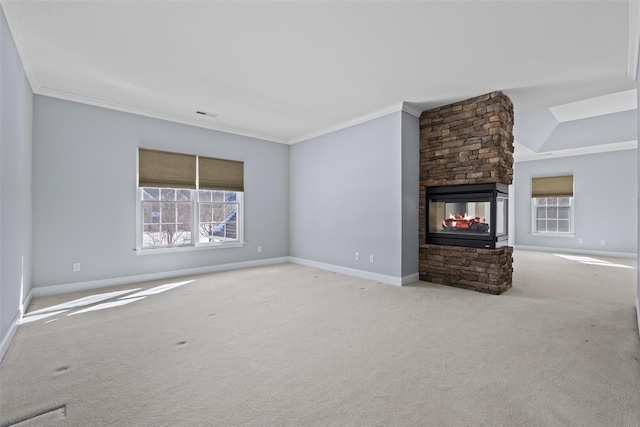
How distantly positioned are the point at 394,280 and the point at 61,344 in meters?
3.87

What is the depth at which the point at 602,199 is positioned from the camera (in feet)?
25.0

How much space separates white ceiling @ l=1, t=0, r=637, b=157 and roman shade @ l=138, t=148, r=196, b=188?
0.66 meters

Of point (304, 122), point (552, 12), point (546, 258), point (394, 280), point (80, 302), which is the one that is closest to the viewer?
point (552, 12)

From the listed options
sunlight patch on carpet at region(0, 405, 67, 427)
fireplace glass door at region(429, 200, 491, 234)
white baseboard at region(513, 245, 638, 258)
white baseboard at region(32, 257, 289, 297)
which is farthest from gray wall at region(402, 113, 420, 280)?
white baseboard at region(513, 245, 638, 258)

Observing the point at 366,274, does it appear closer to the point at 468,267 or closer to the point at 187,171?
the point at 468,267

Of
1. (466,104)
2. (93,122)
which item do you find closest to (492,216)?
(466,104)

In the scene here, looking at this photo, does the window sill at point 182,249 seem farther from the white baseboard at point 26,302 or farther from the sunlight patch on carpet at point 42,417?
the sunlight patch on carpet at point 42,417

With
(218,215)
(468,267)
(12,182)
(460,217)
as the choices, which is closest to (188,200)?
(218,215)

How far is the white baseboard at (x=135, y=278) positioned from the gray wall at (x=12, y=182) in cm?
40

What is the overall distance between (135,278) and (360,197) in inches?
148

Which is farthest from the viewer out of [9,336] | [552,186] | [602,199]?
[552,186]

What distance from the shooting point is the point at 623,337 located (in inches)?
105

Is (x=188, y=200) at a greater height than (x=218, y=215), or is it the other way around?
(x=188, y=200)

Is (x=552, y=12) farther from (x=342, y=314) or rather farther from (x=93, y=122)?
(x=93, y=122)
